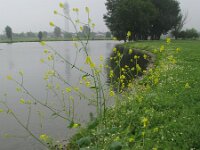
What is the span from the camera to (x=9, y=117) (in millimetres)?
12609

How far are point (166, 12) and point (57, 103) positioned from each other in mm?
74874

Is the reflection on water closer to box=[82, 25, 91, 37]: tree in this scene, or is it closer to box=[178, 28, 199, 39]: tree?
box=[82, 25, 91, 37]: tree

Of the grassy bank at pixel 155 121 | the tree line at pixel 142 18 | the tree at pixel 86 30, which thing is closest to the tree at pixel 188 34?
the tree line at pixel 142 18

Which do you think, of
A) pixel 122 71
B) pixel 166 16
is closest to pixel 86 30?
pixel 122 71

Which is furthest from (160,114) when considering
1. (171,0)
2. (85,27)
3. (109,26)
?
(171,0)

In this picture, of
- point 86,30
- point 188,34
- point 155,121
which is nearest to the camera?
point 86,30

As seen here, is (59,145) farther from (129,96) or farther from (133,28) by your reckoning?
(133,28)

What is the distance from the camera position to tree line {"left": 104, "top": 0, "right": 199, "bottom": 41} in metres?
73.4

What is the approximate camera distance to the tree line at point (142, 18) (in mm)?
73438

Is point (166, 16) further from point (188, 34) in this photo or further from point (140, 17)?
point (188, 34)

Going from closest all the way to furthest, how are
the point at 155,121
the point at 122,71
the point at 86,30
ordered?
the point at 86,30 < the point at 155,121 < the point at 122,71

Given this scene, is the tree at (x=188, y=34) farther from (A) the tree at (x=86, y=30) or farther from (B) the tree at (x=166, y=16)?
(A) the tree at (x=86, y=30)

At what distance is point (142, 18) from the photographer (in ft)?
240


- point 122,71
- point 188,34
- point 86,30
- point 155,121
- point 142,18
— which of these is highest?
point 142,18
